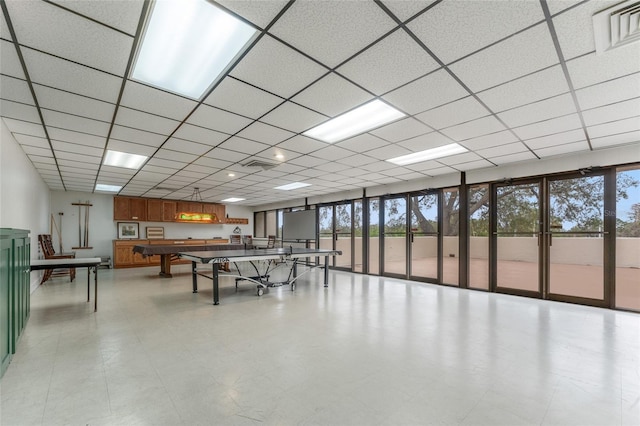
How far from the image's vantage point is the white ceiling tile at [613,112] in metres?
3.07

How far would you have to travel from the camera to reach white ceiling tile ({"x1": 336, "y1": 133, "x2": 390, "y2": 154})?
165 inches

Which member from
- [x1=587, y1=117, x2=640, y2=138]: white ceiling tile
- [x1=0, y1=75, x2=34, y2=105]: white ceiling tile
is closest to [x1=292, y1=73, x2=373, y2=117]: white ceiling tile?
[x1=0, y1=75, x2=34, y2=105]: white ceiling tile

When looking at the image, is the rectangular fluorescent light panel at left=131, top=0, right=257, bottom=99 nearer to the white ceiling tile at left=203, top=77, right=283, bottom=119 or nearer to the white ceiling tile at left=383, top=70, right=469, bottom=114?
the white ceiling tile at left=203, top=77, right=283, bottom=119

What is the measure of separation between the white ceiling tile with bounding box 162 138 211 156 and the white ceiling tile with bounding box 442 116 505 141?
147 inches

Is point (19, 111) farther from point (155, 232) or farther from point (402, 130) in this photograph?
point (155, 232)

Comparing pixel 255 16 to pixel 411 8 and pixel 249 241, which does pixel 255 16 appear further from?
pixel 249 241

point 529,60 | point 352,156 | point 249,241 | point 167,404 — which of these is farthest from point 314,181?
point 249,241

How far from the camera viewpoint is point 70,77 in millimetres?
2543

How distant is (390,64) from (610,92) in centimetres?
235

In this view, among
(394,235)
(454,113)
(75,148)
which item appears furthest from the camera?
(394,235)

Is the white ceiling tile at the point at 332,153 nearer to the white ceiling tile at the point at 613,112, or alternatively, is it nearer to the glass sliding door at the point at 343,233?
the white ceiling tile at the point at 613,112

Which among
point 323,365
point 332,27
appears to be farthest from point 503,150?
point 323,365

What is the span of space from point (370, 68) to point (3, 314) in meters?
3.89

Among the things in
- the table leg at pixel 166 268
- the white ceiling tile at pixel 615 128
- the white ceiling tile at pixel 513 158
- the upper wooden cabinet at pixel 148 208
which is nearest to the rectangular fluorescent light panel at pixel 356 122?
the white ceiling tile at pixel 615 128
